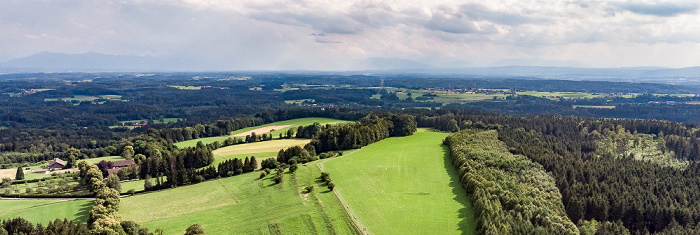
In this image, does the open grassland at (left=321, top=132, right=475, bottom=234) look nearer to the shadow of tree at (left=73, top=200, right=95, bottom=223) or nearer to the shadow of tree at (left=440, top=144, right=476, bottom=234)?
the shadow of tree at (left=440, top=144, right=476, bottom=234)

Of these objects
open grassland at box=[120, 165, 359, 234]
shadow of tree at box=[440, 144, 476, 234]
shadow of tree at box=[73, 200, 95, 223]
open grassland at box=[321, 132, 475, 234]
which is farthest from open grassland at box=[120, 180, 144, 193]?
shadow of tree at box=[440, 144, 476, 234]

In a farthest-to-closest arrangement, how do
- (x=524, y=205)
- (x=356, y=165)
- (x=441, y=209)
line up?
(x=356, y=165) < (x=441, y=209) < (x=524, y=205)

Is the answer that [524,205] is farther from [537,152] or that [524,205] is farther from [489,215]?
[537,152]

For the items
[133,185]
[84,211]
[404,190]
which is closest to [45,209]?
[84,211]

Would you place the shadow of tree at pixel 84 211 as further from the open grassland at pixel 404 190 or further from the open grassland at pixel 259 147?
the open grassland at pixel 259 147

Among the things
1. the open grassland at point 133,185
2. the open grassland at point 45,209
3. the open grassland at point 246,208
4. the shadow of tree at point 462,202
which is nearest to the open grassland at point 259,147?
the open grassland at point 133,185

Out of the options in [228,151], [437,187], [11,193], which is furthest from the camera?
[228,151]

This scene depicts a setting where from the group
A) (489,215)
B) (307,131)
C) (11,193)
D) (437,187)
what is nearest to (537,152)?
(437,187)

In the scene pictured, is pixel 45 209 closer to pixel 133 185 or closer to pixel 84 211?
pixel 84 211
